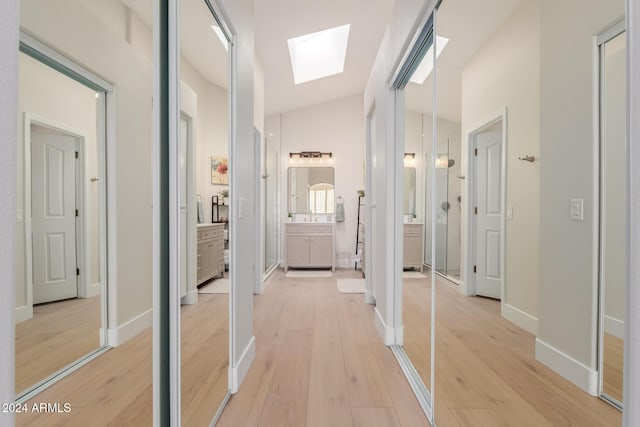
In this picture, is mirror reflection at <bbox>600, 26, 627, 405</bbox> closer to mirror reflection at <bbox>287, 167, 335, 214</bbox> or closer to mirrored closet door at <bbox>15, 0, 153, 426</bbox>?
mirrored closet door at <bbox>15, 0, 153, 426</bbox>

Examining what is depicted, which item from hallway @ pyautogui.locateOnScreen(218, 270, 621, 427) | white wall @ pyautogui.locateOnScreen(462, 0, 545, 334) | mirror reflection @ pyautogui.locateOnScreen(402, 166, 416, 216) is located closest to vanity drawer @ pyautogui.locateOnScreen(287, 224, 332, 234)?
hallway @ pyautogui.locateOnScreen(218, 270, 621, 427)

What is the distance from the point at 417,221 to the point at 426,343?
32.4 inches

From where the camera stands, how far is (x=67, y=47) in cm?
55

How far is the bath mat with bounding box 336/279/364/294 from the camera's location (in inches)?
161

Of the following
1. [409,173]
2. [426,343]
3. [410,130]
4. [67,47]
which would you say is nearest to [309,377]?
[426,343]

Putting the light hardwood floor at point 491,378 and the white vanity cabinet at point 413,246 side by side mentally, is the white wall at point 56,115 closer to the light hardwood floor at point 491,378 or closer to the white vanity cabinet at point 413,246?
the light hardwood floor at point 491,378

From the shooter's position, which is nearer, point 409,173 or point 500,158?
point 500,158

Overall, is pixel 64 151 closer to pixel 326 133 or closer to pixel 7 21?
pixel 7 21

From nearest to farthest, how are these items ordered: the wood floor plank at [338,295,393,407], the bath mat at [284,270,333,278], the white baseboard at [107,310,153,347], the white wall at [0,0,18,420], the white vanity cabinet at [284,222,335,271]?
the white wall at [0,0,18,420], the white baseboard at [107,310,153,347], the wood floor plank at [338,295,393,407], the bath mat at [284,270,333,278], the white vanity cabinet at [284,222,335,271]

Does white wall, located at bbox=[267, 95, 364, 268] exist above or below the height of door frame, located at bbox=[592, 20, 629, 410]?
above

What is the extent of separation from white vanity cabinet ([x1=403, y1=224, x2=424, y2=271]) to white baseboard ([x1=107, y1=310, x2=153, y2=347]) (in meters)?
1.45

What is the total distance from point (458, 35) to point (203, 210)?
136cm

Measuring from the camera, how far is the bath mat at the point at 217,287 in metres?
1.41

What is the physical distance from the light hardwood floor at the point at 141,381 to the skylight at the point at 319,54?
143 inches
